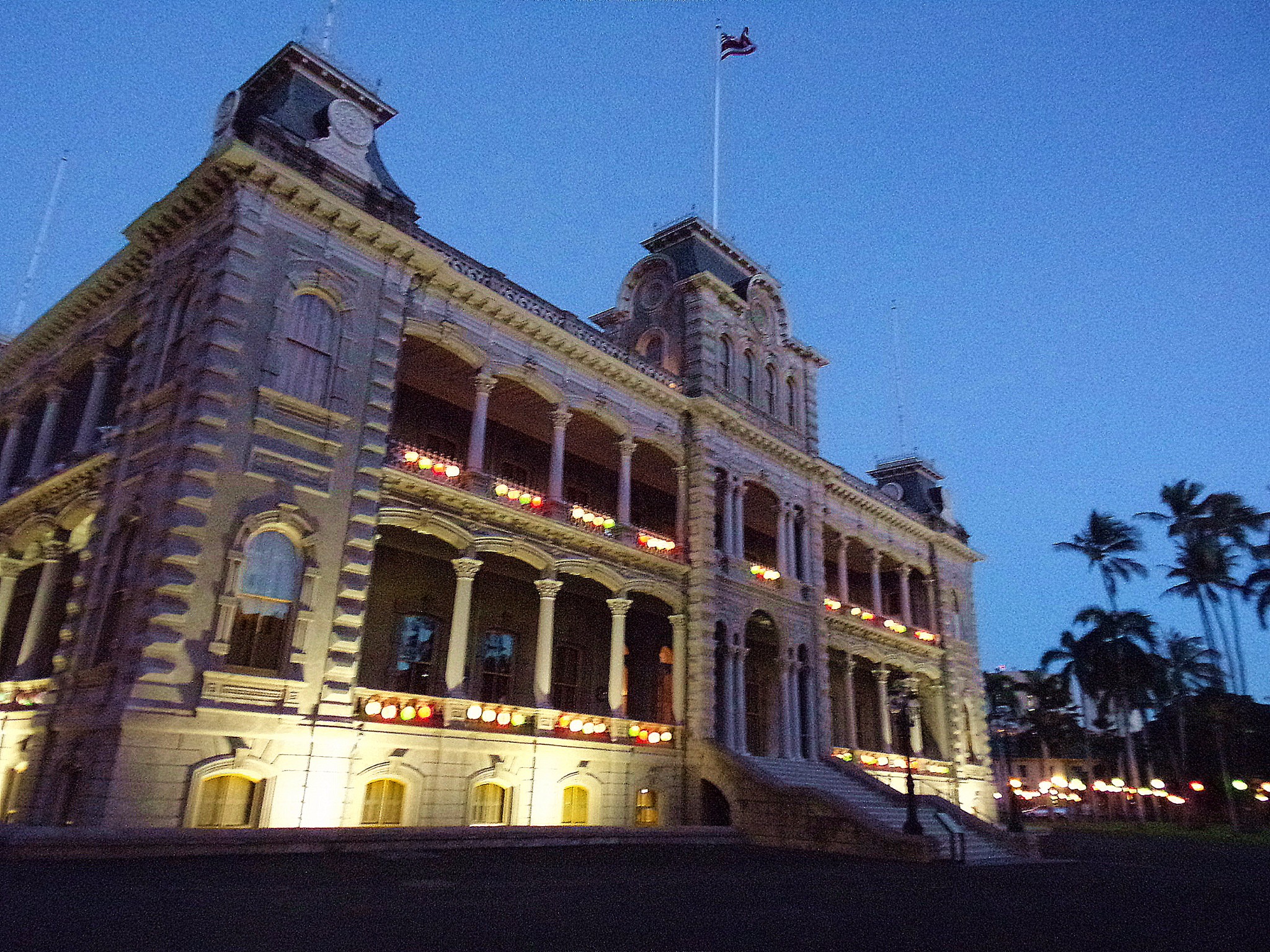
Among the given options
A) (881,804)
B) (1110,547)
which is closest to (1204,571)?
(1110,547)

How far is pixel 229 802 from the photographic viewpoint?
15719mm

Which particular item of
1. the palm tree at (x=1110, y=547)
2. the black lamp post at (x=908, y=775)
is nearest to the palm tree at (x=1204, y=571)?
the palm tree at (x=1110, y=547)

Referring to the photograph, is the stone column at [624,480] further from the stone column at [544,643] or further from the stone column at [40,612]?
the stone column at [40,612]

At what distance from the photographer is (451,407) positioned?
26016 mm

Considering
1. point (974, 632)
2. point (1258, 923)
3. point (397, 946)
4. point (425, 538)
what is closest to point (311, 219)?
point (425, 538)

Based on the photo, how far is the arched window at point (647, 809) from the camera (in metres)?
23.5

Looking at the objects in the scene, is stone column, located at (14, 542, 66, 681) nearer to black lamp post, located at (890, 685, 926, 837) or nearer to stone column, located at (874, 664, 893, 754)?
black lamp post, located at (890, 685, 926, 837)

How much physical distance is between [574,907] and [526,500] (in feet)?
44.5

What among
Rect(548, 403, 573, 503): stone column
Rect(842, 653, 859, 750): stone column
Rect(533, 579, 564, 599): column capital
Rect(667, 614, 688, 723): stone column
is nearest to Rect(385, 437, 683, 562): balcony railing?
Rect(548, 403, 573, 503): stone column

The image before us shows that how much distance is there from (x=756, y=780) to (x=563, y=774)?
5047 mm

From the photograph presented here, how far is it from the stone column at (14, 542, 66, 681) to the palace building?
0.24 ft

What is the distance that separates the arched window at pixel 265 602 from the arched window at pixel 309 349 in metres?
3.17

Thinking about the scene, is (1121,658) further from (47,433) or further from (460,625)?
(47,433)

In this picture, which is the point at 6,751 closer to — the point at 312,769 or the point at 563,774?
the point at 312,769
